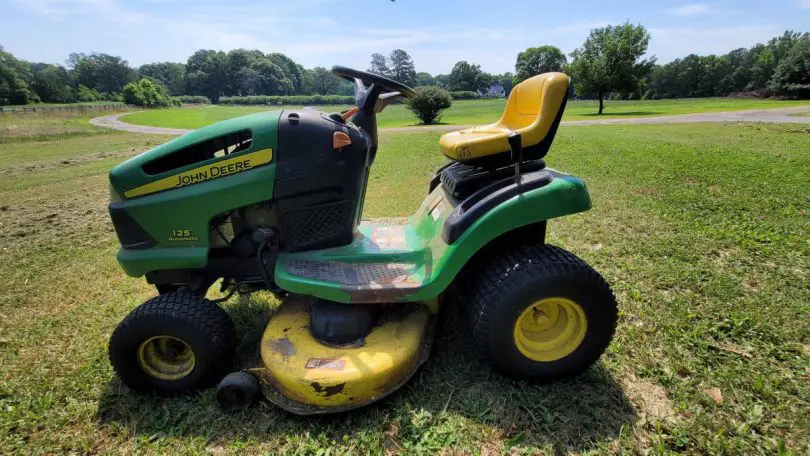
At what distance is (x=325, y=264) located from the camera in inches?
97.9

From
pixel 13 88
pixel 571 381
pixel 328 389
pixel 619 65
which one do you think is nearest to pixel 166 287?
pixel 328 389

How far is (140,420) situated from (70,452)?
0.29 metres

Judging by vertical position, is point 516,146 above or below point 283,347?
above

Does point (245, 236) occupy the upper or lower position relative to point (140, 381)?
upper

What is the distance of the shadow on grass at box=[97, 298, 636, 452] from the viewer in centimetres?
205

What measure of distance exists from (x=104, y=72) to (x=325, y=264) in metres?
109

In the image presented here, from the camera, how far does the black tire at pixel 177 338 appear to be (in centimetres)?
225

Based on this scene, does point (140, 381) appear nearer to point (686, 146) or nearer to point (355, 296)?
point (355, 296)

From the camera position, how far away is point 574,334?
7.71 ft

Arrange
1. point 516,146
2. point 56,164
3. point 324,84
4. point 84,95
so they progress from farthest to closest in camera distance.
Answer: point 324,84, point 84,95, point 56,164, point 516,146

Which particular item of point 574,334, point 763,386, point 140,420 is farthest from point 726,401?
point 140,420

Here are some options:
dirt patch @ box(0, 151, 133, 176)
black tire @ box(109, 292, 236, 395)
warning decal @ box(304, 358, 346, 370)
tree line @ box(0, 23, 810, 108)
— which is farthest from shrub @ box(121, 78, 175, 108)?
warning decal @ box(304, 358, 346, 370)

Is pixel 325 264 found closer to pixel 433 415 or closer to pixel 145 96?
pixel 433 415

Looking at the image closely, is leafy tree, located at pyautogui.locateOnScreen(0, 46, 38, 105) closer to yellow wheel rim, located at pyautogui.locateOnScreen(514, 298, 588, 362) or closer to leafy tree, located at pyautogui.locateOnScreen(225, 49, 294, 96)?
leafy tree, located at pyautogui.locateOnScreen(225, 49, 294, 96)
